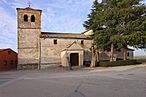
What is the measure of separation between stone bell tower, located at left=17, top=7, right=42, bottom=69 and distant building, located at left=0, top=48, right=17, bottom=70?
6.07m

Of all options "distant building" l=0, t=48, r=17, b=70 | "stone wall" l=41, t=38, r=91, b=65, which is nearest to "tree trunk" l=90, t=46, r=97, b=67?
"stone wall" l=41, t=38, r=91, b=65

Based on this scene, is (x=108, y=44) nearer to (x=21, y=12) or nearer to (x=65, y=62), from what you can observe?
(x=65, y=62)

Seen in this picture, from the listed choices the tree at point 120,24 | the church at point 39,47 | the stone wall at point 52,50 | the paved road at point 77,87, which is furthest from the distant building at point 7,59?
the paved road at point 77,87

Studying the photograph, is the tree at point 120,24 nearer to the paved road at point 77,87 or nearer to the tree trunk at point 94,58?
the tree trunk at point 94,58

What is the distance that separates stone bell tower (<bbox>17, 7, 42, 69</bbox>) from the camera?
1553 inches

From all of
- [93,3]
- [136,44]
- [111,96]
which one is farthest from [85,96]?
[93,3]

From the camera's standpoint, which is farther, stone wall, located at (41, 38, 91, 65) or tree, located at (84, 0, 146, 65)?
stone wall, located at (41, 38, 91, 65)

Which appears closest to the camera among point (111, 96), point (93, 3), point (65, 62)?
point (111, 96)

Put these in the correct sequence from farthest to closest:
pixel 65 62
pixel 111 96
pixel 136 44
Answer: pixel 65 62 → pixel 136 44 → pixel 111 96

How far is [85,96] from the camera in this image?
9.83 m

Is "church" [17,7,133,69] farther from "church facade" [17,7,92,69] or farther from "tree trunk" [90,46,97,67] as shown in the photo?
"tree trunk" [90,46,97,67]

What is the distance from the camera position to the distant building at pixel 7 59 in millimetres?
43400

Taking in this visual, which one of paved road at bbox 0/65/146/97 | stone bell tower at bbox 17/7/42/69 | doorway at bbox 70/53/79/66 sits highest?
stone bell tower at bbox 17/7/42/69

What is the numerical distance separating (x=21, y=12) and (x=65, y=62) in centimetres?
1209
